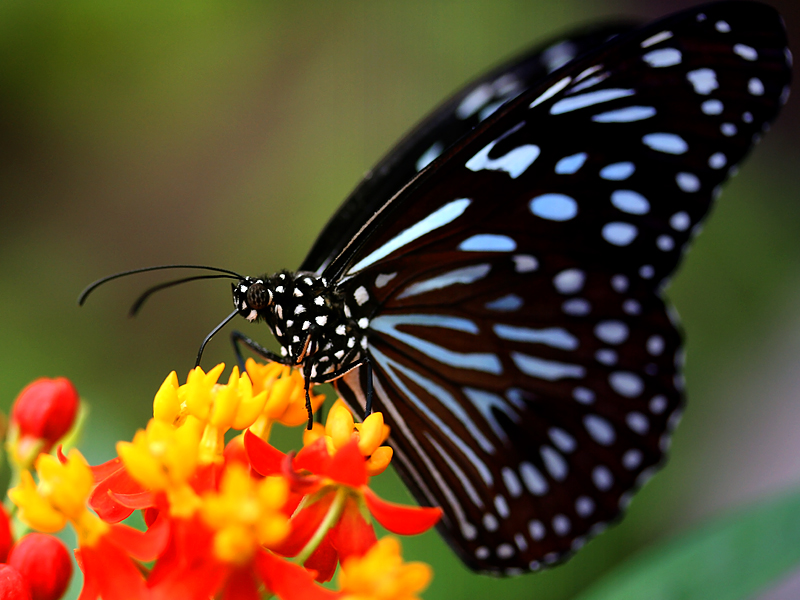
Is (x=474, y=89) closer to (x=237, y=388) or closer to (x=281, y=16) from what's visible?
(x=237, y=388)

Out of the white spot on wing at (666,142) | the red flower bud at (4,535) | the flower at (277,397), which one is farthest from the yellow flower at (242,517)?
the white spot on wing at (666,142)

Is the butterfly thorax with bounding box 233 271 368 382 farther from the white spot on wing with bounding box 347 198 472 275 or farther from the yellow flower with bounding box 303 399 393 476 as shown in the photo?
the yellow flower with bounding box 303 399 393 476

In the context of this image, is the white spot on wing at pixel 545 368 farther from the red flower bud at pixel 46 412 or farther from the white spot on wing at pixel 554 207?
the red flower bud at pixel 46 412

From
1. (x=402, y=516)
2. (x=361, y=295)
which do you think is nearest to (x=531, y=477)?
(x=361, y=295)

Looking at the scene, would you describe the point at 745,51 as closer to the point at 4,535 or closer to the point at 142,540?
the point at 142,540

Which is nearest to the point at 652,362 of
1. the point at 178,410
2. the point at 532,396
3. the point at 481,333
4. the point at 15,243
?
the point at 532,396

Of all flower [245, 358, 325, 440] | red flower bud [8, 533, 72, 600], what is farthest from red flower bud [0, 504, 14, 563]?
flower [245, 358, 325, 440]
